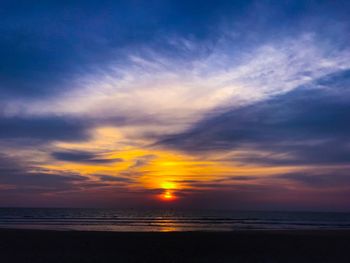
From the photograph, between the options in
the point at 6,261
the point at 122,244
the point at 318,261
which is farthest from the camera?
the point at 122,244

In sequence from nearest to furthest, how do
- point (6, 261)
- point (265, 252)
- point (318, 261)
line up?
1. point (6, 261)
2. point (318, 261)
3. point (265, 252)

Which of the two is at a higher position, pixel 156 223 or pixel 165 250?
pixel 156 223

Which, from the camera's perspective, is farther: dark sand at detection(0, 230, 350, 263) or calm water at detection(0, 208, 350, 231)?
calm water at detection(0, 208, 350, 231)

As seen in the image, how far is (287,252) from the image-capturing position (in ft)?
70.9

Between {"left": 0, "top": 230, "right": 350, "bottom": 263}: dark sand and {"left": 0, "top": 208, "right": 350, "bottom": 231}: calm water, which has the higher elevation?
{"left": 0, "top": 208, "right": 350, "bottom": 231}: calm water

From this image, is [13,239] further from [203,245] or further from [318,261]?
[318,261]

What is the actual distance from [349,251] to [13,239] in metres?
21.2

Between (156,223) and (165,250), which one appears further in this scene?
(156,223)

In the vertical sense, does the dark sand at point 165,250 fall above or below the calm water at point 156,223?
below

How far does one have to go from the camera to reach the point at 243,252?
21.7 meters

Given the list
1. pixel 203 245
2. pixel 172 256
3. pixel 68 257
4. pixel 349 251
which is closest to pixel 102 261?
pixel 68 257

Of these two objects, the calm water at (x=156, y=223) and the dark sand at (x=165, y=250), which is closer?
the dark sand at (x=165, y=250)

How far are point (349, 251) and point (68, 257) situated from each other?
15.6m

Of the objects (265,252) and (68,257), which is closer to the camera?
(68,257)
